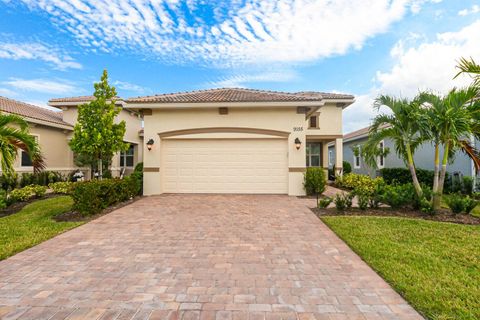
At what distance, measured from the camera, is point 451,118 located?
6.00 metres

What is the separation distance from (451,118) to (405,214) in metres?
2.86

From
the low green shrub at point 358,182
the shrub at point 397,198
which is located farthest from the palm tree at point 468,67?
the low green shrub at point 358,182

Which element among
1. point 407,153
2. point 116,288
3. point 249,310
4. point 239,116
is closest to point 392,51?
point 407,153

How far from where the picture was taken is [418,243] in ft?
14.8

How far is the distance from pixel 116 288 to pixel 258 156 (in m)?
7.96

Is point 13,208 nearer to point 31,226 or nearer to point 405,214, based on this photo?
point 31,226

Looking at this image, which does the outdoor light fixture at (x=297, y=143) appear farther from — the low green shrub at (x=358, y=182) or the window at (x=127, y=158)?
the window at (x=127, y=158)

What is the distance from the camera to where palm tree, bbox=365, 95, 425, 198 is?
687cm

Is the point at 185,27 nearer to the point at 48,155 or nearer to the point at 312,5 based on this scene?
the point at 312,5

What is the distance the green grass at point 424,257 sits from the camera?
264 centimetres

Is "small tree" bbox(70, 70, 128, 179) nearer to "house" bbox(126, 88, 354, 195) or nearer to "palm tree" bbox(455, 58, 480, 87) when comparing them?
"house" bbox(126, 88, 354, 195)

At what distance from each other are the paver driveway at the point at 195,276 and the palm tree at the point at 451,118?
4253 millimetres

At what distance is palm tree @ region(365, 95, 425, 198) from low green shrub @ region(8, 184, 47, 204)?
41.5 feet

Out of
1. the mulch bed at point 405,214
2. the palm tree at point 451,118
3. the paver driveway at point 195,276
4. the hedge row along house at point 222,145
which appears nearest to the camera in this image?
the paver driveway at point 195,276
